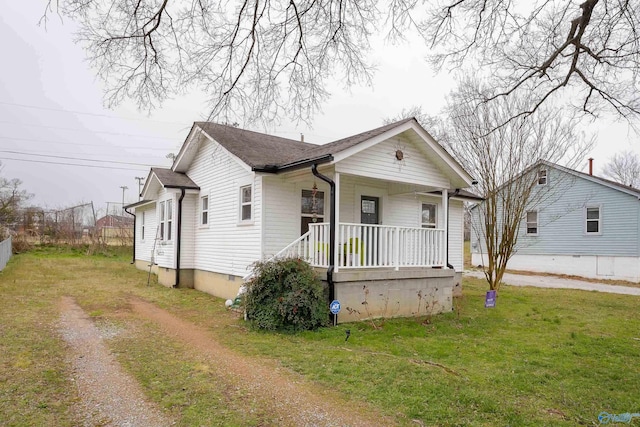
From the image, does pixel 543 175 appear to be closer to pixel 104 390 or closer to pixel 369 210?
pixel 369 210

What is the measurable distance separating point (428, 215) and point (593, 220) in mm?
12350

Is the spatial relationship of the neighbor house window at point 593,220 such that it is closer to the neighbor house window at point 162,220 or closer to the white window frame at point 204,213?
the white window frame at point 204,213

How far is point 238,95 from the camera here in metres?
6.63

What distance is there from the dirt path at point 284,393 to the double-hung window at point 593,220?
69.4ft

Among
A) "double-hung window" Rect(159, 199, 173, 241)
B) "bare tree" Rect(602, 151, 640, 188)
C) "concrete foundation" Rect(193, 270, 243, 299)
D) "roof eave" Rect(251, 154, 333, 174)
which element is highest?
"bare tree" Rect(602, 151, 640, 188)

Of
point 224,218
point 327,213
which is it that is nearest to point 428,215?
point 327,213

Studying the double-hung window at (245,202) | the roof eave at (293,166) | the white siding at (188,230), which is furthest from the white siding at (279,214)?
the white siding at (188,230)

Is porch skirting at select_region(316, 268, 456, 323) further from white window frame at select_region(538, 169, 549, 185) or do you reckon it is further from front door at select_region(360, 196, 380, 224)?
white window frame at select_region(538, 169, 549, 185)

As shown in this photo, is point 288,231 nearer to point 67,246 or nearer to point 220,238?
point 220,238

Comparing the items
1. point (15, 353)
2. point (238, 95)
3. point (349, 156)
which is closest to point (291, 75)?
point (238, 95)

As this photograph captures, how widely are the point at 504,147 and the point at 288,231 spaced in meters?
6.81

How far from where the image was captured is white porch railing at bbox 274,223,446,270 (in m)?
9.14

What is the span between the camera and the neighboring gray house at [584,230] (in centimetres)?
1975

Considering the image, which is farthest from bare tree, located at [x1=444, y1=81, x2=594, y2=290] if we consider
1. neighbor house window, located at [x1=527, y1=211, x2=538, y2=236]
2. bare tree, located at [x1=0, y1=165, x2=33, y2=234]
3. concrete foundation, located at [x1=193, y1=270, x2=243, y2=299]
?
bare tree, located at [x1=0, y1=165, x2=33, y2=234]
